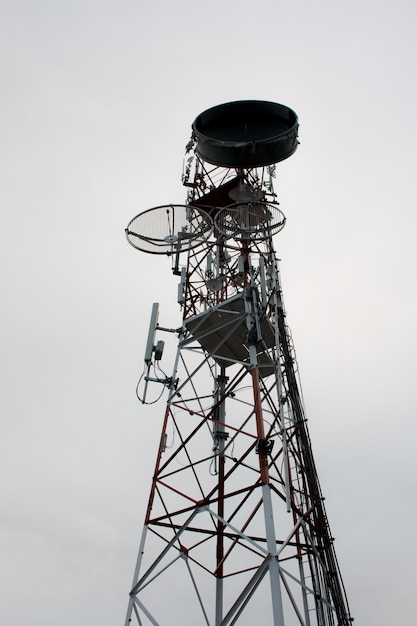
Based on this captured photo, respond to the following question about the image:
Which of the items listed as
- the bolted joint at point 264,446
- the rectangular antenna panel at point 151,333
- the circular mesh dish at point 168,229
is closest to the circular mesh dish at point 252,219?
the circular mesh dish at point 168,229

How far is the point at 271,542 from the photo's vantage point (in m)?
10.4

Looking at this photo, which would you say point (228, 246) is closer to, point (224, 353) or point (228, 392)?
point (224, 353)

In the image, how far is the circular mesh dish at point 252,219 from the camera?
16.7 meters

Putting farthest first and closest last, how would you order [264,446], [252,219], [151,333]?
1. [252,219]
2. [151,333]
3. [264,446]

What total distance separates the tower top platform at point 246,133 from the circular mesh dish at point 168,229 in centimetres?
296

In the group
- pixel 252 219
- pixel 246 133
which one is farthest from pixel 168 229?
pixel 246 133

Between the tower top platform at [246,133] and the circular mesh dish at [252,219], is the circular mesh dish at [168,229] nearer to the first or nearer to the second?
the circular mesh dish at [252,219]

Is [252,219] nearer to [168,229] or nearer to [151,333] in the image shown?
[168,229]

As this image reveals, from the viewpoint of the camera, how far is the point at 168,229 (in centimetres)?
1614

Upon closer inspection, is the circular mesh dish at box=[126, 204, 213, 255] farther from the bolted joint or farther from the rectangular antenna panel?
the bolted joint

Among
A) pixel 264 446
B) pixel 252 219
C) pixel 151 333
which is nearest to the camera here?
pixel 264 446

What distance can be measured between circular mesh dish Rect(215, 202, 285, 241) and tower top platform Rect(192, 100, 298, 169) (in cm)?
185

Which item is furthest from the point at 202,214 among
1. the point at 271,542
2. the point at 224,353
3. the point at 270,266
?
the point at 271,542

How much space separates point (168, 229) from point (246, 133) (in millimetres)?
4759
